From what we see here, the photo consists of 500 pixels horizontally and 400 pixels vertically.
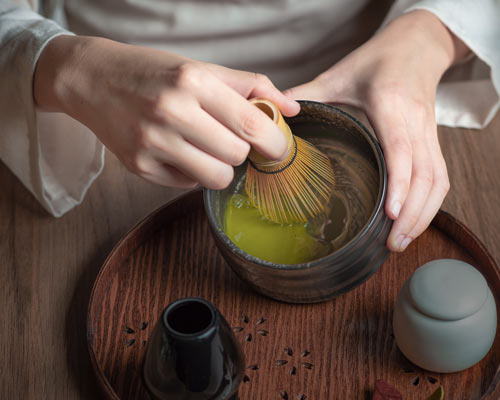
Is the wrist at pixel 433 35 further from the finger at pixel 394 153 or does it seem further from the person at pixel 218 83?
the finger at pixel 394 153

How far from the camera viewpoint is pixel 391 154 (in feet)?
1.93

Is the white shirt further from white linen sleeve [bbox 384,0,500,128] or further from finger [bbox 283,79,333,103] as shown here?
finger [bbox 283,79,333,103]

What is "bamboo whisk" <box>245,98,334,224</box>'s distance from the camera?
59 cm

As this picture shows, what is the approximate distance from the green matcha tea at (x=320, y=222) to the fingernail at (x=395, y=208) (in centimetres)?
4

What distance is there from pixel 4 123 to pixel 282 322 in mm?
457

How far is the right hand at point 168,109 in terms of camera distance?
514 millimetres

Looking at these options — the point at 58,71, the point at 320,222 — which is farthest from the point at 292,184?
the point at 58,71

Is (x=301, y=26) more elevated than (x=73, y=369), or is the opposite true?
(x=301, y=26)

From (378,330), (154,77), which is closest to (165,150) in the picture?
(154,77)

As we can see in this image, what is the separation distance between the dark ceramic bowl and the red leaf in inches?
4.0

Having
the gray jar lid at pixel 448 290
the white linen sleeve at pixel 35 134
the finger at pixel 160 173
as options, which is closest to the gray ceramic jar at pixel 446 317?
the gray jar lid at pixel 448 290

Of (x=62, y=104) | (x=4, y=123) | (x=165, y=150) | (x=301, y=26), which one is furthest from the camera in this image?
(x=301, y=26)

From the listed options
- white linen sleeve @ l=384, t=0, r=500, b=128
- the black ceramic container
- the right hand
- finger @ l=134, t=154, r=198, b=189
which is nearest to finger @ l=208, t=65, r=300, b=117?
the right hand

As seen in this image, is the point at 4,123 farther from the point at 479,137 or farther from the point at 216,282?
the point at 479,137
